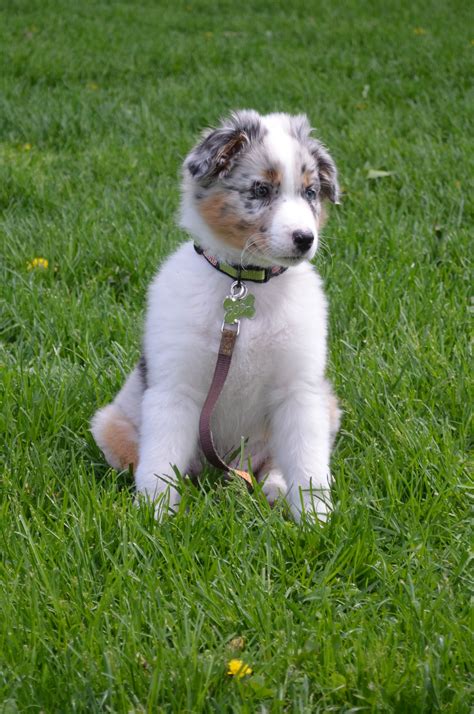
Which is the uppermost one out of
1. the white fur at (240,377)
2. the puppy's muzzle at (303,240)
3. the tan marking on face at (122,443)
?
the puppy's muzzle at (303,240)

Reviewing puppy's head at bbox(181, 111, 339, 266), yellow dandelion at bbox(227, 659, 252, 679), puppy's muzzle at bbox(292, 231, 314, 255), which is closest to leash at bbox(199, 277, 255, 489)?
puppy's head at bbox(181, 111, 339, 266)

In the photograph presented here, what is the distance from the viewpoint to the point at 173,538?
2791mm

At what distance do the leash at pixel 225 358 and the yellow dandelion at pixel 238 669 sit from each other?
2.82 feet

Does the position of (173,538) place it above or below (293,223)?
below

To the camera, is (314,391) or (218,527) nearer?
(218,527)

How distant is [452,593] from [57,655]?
1.06 m

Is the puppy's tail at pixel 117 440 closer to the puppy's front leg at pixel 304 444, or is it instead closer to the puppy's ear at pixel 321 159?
the puppy's front leg at pixel 304 444

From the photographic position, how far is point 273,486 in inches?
131

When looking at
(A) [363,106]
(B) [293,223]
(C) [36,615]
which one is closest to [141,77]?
(A) [363,106]

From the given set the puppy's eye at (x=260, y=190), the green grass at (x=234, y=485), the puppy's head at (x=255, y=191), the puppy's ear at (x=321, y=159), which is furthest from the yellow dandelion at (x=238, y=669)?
the puppy's ear at (x=321, y=159)

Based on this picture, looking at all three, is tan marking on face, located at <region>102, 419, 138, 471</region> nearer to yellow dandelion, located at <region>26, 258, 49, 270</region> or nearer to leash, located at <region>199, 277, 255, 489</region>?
leash, located at <region>199, 277, 255, 489</region>

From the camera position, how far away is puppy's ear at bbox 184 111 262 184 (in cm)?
308

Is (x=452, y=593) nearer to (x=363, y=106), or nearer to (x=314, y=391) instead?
(x=314, y=391)

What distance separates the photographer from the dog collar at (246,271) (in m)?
3.19
